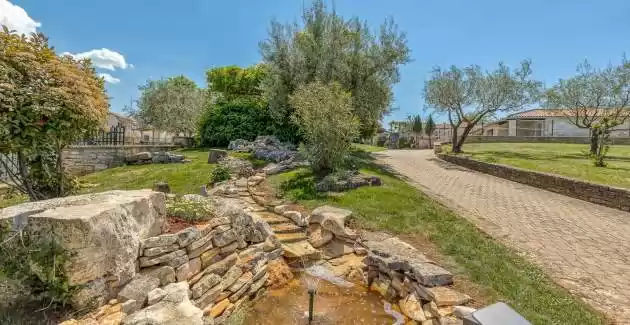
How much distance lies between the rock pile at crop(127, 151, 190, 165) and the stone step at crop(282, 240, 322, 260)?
31.2 feet

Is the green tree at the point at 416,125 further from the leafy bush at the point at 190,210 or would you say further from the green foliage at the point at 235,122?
the leafy bush at the point at 190,210

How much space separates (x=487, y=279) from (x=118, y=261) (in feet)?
15.4

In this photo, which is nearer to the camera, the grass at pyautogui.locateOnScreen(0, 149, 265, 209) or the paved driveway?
the paved driveway

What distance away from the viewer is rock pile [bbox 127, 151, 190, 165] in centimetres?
1436

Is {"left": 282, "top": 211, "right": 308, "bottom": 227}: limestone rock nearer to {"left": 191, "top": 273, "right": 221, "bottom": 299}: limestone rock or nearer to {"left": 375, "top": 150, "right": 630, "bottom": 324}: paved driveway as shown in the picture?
{"left": 191, "top": 273, "right": 221, "bottom": 299}: limestone rock

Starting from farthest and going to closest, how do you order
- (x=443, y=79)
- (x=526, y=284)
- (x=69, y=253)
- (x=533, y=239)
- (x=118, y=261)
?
1. (x=443, y=79)
2. (x=533, y=239)
3. (x=526, y=284)
4. (x=118, y=261)
5. (x=69, y=253)

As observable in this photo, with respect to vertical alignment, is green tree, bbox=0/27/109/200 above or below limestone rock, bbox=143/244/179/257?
above

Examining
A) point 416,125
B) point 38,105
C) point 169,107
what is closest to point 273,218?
point 38,105

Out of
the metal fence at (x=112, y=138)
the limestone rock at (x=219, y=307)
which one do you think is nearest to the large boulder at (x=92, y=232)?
the limestone rock at (x=219, y=307)

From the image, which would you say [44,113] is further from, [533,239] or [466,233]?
[533,239]

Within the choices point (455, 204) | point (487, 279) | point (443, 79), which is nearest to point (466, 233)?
point (487, 279)

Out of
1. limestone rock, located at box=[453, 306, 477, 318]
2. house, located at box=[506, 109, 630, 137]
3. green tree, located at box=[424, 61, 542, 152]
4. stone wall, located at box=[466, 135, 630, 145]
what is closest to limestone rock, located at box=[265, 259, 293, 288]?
limestone rock, located at box=[453, 306, 477, 318]

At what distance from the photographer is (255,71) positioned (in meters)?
25.3

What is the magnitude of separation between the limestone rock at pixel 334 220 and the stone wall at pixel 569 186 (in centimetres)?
766
